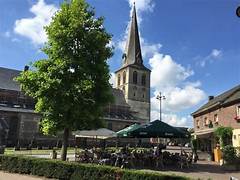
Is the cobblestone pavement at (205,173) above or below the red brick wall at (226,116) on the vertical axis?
below

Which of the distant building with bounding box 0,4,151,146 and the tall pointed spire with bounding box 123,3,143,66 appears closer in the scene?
the distant building with bounding box 0,4,151,146

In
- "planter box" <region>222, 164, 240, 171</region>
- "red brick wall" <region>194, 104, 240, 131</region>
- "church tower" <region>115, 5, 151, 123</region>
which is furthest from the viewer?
"church tower" <region>115, 5, 151, 123</region>

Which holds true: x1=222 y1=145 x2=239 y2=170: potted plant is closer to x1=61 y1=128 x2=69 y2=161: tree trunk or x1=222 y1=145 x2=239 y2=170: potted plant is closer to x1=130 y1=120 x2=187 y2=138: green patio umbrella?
x1=130 y1=120 x2=187 y2=138: green patio umbrella

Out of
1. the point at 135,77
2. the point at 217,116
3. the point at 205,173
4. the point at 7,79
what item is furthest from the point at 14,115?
the point at 205,173

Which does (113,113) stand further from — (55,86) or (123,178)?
(123,178)

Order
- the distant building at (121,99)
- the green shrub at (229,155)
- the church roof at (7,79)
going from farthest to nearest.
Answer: the church roof at (7,79) < the distant building at (121,99) < the green shrub at (229,155)

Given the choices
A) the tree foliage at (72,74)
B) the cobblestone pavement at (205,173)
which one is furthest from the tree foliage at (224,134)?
the tree foliage at (72,74)

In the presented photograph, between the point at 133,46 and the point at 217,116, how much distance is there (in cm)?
5489

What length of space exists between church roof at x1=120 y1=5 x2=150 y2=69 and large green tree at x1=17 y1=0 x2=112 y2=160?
209 ft

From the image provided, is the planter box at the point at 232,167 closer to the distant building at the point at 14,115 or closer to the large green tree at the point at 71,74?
the large green tree at the point at 71,74

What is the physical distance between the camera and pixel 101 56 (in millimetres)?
19156

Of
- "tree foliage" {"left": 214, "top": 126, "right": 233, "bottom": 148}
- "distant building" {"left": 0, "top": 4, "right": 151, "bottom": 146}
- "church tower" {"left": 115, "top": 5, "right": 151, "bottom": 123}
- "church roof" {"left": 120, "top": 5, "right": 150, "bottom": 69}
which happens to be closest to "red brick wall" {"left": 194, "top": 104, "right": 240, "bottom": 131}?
"tree foliage" {"left": 214, "top": 126, "right": 233, "bottom": 148}

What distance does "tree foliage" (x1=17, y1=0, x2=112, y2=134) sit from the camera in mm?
17750

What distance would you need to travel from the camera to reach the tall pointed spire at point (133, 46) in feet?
270
